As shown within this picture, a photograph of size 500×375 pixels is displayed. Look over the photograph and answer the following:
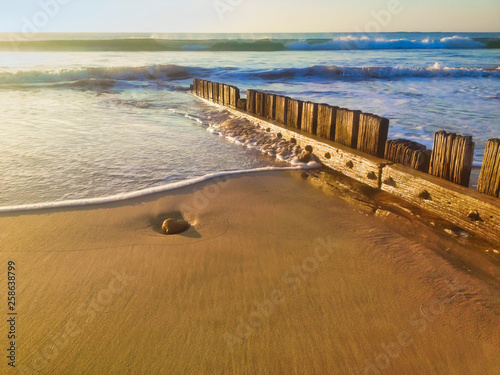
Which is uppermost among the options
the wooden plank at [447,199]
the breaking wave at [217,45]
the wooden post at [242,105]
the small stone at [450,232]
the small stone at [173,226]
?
the breaking wave at [217,45]

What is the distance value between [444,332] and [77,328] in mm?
1972

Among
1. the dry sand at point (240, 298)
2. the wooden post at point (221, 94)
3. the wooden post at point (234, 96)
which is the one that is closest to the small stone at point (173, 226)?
the dry sand at point (240, 298)

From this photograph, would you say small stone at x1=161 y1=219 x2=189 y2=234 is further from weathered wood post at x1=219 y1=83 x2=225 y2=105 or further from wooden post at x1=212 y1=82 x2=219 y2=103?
wooden post at x1=212 y1=82 x2=219 y2=103

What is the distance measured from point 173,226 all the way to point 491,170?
2.46 meters

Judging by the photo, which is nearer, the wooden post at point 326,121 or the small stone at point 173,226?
the small stone at point 173,226

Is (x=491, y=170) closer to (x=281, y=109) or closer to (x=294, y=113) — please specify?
(x=294, y=113)

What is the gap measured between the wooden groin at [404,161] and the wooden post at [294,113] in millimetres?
13

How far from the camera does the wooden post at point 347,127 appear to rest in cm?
401

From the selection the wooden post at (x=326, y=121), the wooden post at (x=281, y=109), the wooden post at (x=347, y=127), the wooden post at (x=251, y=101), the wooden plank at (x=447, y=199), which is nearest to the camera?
the wooden plank at (x=447, y=199)

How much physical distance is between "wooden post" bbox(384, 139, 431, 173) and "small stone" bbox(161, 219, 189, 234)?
207 cm

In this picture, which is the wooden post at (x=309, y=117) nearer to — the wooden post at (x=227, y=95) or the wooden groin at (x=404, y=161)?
the wooden groin at (x=404, y=161)


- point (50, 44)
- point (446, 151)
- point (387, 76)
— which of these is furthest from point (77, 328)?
point (50, 44)

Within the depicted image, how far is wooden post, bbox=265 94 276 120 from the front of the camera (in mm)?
5807

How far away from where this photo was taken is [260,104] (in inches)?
248
